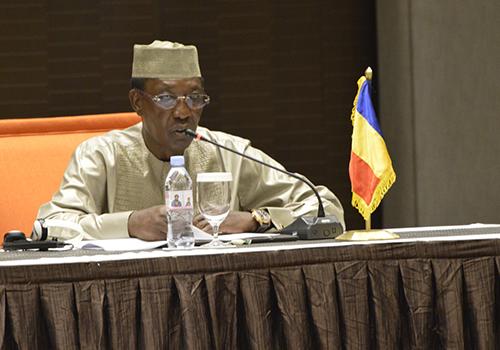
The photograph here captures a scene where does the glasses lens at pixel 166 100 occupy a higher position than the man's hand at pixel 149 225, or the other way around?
the glasses lens at pixel 166 100

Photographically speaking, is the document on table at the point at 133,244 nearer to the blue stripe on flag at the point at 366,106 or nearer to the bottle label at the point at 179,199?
the bottle label at the point at 179,199

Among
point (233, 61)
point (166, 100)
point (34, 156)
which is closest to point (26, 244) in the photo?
point (166, 100)

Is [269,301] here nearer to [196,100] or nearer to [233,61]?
[196,100]

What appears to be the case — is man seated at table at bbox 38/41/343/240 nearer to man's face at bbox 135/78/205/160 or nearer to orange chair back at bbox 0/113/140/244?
man's face at bbox 135/78/205/160

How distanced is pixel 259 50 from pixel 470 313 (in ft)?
7.67

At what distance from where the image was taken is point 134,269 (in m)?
1.63

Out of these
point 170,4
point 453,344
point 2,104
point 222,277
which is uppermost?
point 170,4

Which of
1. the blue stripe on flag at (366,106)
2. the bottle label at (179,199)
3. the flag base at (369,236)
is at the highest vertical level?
the blue stripe on flag at (366,106)

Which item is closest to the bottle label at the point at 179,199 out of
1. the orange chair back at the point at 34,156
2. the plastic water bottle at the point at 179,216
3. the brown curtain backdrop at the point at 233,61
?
the plastic water bottle at the point at 179,216

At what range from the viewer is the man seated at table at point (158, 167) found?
2.54m

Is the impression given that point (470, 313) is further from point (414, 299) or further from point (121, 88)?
point (121, 88)

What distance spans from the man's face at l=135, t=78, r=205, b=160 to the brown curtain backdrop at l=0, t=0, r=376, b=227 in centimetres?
105

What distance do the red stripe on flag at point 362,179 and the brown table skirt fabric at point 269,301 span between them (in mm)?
261

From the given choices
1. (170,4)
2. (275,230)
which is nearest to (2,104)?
(170,4)
